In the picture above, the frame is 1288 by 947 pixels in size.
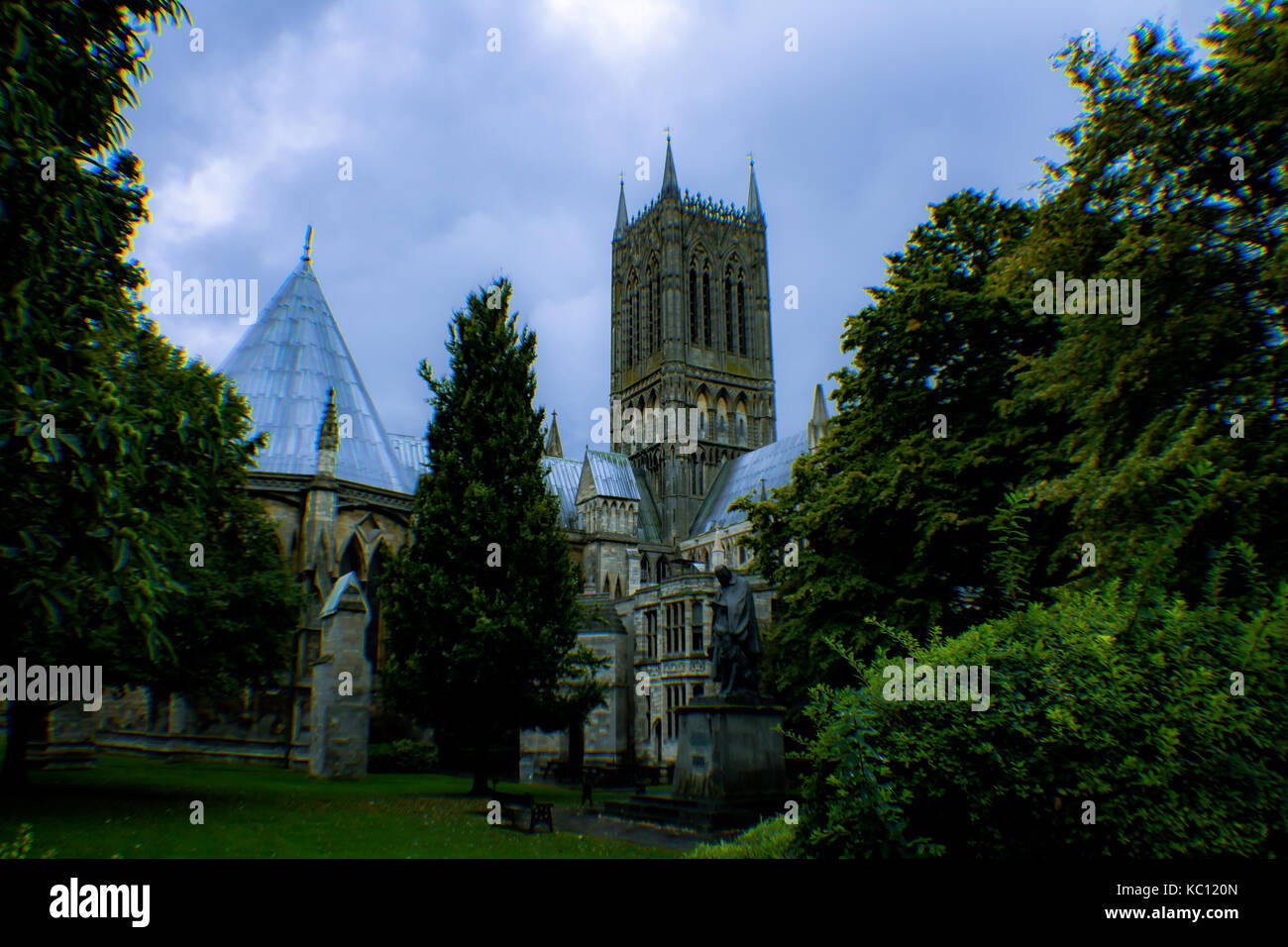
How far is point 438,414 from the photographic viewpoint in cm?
2388

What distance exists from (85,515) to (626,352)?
238ft

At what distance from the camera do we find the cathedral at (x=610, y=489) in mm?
33406

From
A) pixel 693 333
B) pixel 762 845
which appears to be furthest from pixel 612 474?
pixel 762 845

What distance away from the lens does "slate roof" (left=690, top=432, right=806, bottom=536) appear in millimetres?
62094

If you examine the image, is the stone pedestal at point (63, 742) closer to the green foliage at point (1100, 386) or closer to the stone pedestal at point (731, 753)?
the stone pedestal at point (731, 753)

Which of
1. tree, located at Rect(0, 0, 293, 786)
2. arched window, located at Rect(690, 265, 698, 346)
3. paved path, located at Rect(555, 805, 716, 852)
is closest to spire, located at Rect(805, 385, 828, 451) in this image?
arched window, located at Rect(690, 265, 698, 346)

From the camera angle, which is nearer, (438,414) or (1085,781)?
(1085,781)

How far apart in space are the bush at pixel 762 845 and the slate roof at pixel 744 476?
169ft

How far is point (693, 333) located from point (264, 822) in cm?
6472

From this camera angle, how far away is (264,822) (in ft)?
48.8

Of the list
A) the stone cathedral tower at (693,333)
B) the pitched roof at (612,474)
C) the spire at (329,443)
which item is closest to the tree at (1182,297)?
the spire at (329,443)
